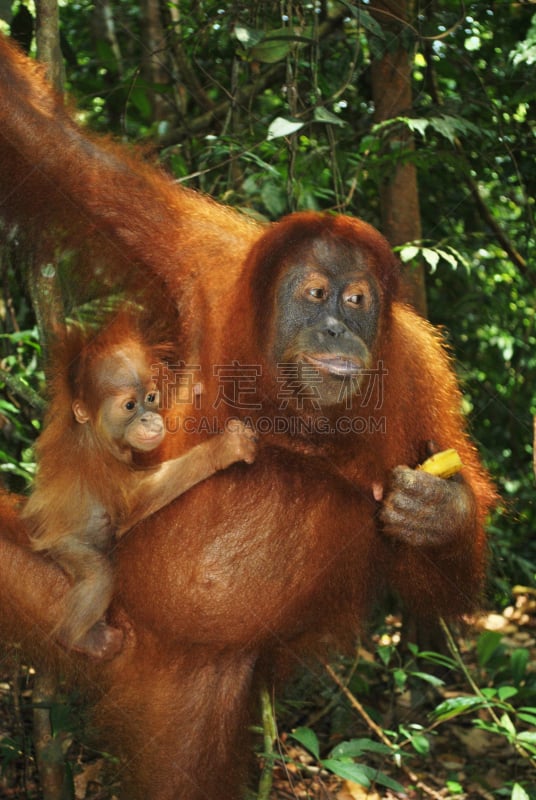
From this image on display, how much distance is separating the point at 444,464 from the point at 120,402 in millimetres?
1055

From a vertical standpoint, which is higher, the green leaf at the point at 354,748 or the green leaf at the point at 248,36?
the green leaf at the point at 248,36

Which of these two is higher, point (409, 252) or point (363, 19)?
point (363, 19)

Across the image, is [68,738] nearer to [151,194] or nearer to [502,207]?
[151,194]

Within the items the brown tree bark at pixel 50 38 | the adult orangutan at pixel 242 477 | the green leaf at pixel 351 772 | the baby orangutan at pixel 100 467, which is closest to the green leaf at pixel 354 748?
the green leaf at pixel 351 772

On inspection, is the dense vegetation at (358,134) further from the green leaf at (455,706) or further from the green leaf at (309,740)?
the green leaf at (309,740)

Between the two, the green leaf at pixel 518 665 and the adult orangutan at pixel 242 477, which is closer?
the adult orangutan at pixel 242 477

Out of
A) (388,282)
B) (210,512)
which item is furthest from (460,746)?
(388,282)

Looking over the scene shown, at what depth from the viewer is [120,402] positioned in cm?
281

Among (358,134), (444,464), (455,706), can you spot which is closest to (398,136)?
(358,134)

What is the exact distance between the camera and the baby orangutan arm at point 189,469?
8.86ft

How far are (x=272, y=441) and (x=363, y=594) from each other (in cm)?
62

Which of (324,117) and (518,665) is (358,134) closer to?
(324,117)

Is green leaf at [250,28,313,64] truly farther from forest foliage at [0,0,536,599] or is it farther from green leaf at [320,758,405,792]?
green leaf at [320,758,405,792]

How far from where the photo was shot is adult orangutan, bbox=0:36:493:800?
2740mm
